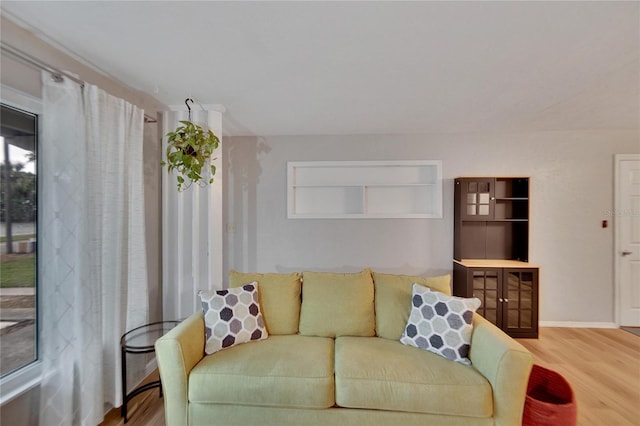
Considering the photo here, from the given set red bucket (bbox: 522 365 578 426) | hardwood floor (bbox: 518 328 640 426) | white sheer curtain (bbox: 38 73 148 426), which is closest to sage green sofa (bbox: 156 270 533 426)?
red bucket (bbox: 522 365 578 426)

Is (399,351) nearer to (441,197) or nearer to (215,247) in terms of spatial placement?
(215,247)

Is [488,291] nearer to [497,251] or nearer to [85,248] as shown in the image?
[497,251]

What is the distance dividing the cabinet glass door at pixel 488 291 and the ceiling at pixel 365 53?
1.71 m

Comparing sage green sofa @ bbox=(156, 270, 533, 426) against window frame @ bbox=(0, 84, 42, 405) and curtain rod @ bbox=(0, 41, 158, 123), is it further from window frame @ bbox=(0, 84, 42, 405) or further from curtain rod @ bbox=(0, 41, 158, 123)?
curtain rod @ bbox=(0, 41, 158, 123)

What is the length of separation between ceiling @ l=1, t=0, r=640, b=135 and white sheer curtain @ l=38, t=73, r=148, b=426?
38 centimetres

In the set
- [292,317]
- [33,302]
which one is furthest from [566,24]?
[33,302]

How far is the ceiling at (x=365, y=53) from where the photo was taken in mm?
1206

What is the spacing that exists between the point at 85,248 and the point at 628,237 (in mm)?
5315

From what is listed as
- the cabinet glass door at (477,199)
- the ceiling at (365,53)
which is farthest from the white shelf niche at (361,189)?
the ceiling at (365,53)

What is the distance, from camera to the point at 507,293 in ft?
8.75

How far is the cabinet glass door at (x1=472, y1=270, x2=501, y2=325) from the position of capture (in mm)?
2678

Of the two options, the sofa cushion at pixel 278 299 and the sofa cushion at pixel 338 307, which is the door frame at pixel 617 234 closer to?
the sofa cushion at pixel 338 307

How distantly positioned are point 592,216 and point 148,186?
4923 mm

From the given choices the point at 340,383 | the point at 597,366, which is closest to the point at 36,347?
the point at 340,383
